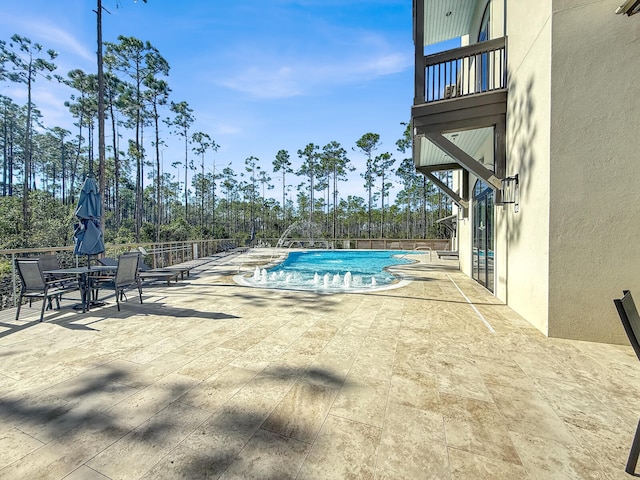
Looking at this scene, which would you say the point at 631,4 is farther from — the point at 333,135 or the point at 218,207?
the point at 218,207

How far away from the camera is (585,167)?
303cm

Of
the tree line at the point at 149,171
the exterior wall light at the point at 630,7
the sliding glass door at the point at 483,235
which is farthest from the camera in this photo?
the tree line at the point at 149,171

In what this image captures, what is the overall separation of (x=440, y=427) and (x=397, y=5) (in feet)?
31.5

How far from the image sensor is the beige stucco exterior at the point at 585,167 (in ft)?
9.57

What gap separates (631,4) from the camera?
2.54 meters

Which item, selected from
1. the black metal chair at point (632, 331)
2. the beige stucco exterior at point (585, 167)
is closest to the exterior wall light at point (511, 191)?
the beige stucco exterior at point (585, 167)

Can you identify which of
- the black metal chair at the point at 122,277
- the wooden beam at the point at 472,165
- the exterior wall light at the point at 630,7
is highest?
the exterior wall light at the point at 630,7

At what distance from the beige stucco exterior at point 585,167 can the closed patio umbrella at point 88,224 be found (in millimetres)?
6663

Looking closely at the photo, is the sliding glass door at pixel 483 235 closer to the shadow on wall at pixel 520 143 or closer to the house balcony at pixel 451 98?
the shadow on wall at pixel 520 143

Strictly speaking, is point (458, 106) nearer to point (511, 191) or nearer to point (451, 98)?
point (451, 98)

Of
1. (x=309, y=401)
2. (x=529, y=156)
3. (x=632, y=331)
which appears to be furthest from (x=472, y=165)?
(x=309, y=401)

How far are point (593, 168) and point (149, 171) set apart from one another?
47.7 metres

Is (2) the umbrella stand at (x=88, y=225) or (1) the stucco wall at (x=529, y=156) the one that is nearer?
(1) the stucco wall at (x=529, y=156)

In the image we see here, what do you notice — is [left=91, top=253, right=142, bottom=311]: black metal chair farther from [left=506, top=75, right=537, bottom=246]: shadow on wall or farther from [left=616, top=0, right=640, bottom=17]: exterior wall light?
[left=616, top=0, right=640, bottom=17]: exterior wall light
